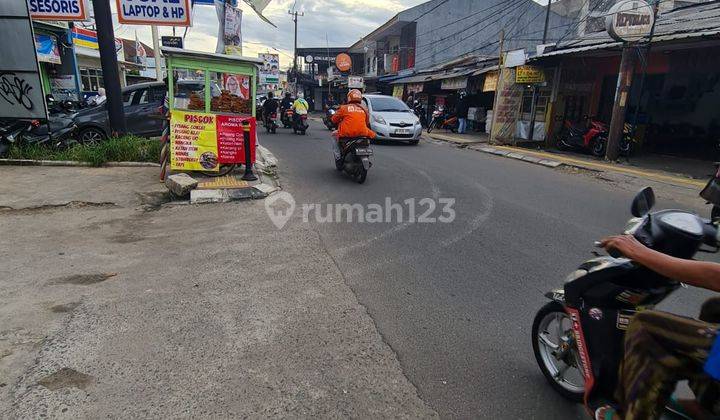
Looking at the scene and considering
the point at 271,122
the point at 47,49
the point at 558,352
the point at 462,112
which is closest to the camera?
the point at 558,352

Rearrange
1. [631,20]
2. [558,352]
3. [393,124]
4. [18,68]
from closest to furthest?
1. [558,352]
2. [18,68]
3. [631,20]
4. [393,124]

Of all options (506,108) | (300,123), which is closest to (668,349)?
(506,108)

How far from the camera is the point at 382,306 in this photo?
12.2ft

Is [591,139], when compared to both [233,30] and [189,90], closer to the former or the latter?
[233,30]

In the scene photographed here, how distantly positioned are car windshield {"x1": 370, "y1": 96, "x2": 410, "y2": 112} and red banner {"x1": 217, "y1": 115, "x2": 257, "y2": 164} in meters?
8.30

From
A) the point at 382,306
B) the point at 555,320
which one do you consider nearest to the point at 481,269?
the point at 382,306

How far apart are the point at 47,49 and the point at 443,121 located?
56.0 feet

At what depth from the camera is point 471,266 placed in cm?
459

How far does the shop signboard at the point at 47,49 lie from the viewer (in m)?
15.4

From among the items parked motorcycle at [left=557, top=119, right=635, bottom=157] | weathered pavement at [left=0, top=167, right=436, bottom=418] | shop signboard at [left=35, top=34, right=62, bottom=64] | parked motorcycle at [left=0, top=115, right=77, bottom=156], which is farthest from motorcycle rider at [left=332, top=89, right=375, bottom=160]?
shop signboard at [left=35, top=34, right=62, bottom=64]

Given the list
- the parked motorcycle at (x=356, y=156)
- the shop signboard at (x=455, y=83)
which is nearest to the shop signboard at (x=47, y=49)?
the parked motorcycle at (x=356, y=156)

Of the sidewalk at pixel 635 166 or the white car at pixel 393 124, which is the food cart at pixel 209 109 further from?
the sidewalk at pixel 635 166

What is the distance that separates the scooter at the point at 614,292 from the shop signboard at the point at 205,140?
7179 mm

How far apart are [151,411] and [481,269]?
322cm
